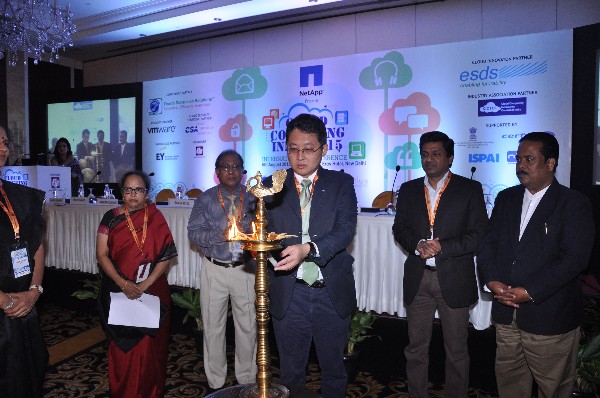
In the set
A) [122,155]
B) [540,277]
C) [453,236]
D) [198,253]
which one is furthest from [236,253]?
[122,155]

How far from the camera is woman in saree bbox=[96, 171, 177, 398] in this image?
8.04ft

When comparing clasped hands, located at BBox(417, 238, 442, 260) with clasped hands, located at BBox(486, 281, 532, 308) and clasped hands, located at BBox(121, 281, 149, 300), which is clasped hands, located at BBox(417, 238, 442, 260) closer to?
clasped hands, located at BBox(486, 281, 532, 308)

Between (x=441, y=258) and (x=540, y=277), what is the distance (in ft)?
1.51

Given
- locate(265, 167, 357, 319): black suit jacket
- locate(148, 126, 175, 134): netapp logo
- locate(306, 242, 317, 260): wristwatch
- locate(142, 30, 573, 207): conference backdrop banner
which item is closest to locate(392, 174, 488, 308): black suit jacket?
locate(265, 167, 357, 319): black suit jacket

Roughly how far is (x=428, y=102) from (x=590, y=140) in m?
2.11

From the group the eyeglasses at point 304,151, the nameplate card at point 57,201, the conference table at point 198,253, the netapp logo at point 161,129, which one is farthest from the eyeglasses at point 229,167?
the netapp logo at point 161,129

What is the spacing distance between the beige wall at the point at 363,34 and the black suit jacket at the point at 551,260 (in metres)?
4.91

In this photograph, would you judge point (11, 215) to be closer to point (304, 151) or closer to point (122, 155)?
point (304, 151)

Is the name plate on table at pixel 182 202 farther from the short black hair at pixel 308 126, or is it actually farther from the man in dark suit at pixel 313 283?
the short black hair at pixel 308 126

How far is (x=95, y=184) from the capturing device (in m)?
8.65

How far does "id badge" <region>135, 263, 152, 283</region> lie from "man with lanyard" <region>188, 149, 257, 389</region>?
11.9 inches

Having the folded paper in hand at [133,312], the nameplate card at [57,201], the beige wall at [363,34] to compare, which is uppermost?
the beige wall at [363,34]

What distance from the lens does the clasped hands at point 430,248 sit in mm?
2180

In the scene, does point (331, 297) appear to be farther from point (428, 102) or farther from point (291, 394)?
point (428, 102)
